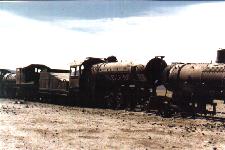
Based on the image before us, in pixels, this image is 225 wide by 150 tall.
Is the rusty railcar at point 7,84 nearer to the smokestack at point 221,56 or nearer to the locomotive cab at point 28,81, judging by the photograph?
the locomotive cab at point 28,81

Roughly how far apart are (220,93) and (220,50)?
2.88 meters

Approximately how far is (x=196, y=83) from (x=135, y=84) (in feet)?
17.4

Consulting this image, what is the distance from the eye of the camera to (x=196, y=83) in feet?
62.8

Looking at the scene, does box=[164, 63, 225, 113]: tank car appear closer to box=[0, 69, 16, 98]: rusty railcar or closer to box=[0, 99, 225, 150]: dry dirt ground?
box=[0, 99, 225, 150]: dry dirt ground

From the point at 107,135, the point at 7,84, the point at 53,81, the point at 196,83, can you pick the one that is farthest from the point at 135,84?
the point at 7,84

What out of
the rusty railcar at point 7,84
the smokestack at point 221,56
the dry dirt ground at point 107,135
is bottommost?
the dry dirt ground at point 107,135

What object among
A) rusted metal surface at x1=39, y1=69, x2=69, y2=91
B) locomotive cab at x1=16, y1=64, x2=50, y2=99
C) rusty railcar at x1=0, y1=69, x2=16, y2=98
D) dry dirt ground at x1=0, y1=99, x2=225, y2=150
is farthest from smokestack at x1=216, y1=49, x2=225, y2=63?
rusty railcar at x1=0, y1=69, x2=16, y2=98

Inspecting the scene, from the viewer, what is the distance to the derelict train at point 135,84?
18953mm

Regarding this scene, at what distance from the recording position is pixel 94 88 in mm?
27391

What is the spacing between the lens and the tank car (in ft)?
59.7

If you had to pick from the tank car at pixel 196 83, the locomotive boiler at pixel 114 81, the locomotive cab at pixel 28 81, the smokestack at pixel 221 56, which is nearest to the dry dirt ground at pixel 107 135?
the tank car at pixel 196 83

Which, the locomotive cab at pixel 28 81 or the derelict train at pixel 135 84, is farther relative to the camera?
the locomotive cab at pixel 28 81

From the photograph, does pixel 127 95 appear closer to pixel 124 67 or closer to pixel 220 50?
pixel 124 67

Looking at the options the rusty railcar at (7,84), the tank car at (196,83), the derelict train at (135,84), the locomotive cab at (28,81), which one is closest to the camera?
the tank car at (196,83)
